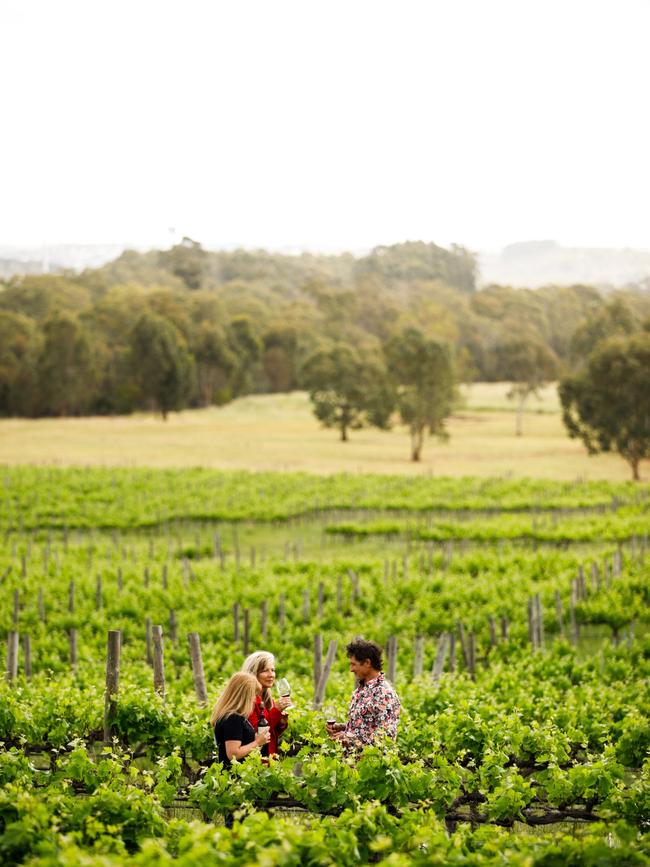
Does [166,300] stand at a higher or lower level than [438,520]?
higher

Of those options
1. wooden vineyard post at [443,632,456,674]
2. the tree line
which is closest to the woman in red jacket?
wooden vineyard post at [443,632,456,674]

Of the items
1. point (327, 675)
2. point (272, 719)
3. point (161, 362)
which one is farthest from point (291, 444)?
point (272, 719)

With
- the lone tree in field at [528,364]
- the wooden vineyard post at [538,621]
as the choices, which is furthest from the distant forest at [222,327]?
the wooden vineyard post at [538,621]

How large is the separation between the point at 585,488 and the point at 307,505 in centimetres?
1313

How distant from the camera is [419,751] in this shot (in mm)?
9320

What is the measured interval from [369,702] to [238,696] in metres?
1.19

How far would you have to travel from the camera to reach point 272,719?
823 cm

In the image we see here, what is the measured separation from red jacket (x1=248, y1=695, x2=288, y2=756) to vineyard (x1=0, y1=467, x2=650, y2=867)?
258mm

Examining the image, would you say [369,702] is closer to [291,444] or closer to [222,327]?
[291,444]

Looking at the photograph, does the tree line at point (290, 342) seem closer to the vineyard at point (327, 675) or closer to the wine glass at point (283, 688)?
the vineyard at point (327, 675)

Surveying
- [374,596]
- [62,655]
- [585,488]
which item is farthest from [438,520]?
[62,655]

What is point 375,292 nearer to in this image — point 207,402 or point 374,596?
point 207,402

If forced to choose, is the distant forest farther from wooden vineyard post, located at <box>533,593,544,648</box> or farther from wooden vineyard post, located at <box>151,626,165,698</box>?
wooden vineyard post, located at <box>151,626,165,698</box>

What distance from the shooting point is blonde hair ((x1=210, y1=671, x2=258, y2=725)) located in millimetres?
7465
